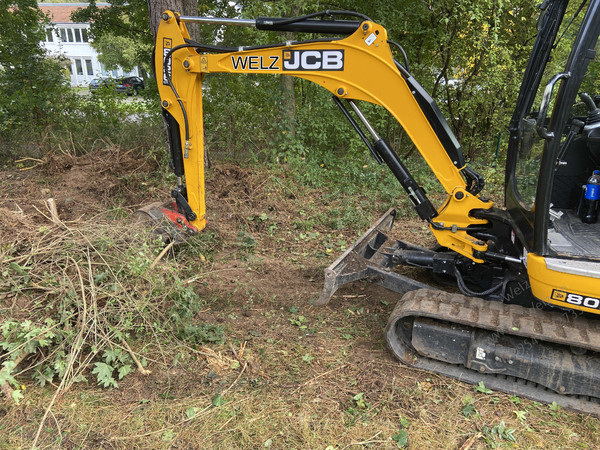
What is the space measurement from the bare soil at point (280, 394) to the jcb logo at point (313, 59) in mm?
2142

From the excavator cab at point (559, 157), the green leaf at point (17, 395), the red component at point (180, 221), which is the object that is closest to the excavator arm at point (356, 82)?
the excavator cab at point (559, 157)

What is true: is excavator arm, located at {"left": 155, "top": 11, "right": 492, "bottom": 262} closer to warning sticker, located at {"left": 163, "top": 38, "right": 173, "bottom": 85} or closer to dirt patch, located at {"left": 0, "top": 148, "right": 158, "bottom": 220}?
warning sticker, located at {"left": 163, "top": 38, "right": 173, "bottom": 85}

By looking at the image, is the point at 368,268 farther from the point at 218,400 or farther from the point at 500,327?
the point at 218,400

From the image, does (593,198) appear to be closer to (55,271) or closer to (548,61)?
(548,61)

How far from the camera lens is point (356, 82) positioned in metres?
3.62

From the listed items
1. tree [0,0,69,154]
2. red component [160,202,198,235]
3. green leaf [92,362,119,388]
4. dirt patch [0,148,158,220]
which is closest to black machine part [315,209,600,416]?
red component [160,202,198,235]

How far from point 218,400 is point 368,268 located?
1.72m

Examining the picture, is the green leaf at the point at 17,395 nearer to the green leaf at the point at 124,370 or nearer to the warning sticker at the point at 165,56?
the green leaf at the point at 124,370

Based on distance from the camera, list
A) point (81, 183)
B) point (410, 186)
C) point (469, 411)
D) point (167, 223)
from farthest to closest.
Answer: point (81, 183) → point (167, 223) → point (410, 186) → point (469, 411)

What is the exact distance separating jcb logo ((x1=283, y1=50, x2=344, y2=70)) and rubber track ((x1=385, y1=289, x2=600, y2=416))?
1.90 metres

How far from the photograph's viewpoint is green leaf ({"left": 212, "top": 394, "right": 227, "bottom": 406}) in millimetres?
3172

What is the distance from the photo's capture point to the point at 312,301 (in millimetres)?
4461

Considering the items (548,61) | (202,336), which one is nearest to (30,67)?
(202,336)

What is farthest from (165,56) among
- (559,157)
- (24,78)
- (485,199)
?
(24,78)
